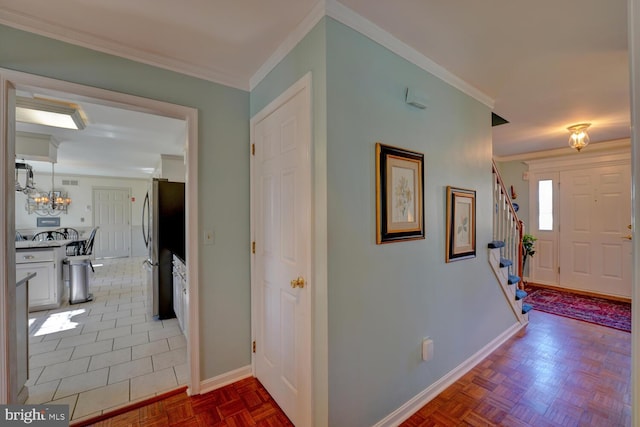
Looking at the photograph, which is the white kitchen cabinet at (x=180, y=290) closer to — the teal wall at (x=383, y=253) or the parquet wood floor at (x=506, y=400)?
the parquet wood floor at (x=506, y=400)

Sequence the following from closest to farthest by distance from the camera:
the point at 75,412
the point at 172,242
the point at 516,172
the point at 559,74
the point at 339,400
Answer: the point at 339,400
the point at 75,412
the point at 559,74
the point at 172,242
the point at 516,172

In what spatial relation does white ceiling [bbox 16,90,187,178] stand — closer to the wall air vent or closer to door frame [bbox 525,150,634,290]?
the wall air vent

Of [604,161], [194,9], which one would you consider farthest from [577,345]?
[194,9]

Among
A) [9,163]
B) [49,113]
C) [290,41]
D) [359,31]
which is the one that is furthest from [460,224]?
[49,113]

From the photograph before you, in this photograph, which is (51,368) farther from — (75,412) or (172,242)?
(172,242)

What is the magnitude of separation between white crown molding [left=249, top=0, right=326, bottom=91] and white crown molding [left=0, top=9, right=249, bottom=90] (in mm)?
204

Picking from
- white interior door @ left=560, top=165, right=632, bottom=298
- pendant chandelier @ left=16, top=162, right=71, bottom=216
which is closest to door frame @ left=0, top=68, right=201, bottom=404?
white interior door @ left=560, top=165, right=632, bottom=298

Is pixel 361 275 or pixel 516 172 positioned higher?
pixel 516 172

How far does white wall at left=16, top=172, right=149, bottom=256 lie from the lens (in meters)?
6.84

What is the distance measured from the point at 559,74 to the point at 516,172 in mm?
3601

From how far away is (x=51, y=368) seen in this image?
2301 mm

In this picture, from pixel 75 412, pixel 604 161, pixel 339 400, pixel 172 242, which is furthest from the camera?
pixel 604 161

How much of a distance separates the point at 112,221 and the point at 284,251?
27.5ft

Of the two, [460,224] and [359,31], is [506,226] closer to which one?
[460,224]
